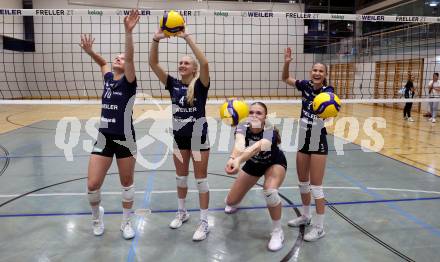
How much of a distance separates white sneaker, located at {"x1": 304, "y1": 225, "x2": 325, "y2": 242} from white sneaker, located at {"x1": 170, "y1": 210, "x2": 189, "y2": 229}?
130cm

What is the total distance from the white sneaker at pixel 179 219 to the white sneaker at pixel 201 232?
314mm

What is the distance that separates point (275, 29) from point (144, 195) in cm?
1714

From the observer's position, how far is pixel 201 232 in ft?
11.4

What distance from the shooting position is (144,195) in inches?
187

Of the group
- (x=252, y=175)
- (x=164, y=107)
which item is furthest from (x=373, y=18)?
(x=164, y=107)

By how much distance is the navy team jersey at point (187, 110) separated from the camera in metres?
3.41

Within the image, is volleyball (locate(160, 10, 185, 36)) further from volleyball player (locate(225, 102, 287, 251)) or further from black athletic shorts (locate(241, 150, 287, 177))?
black athletic shorts (locate(241, 150, 287, 177))

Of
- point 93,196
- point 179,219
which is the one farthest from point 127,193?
point 179,219

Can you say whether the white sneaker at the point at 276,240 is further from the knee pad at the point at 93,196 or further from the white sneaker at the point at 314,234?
the knee pad at the point at 93,196

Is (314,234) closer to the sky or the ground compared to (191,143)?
closer to the ground

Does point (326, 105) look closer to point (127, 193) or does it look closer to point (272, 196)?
point (272, 196)

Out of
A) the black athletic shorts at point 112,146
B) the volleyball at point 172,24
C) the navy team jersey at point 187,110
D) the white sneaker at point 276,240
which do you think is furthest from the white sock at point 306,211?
the volleyball at point 172,24

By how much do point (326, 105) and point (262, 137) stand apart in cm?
65

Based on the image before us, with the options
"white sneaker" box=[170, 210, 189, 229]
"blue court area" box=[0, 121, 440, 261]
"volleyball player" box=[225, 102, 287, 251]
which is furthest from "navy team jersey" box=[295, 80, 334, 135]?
"white sneaker" box=[170, 210, 189, 229]
